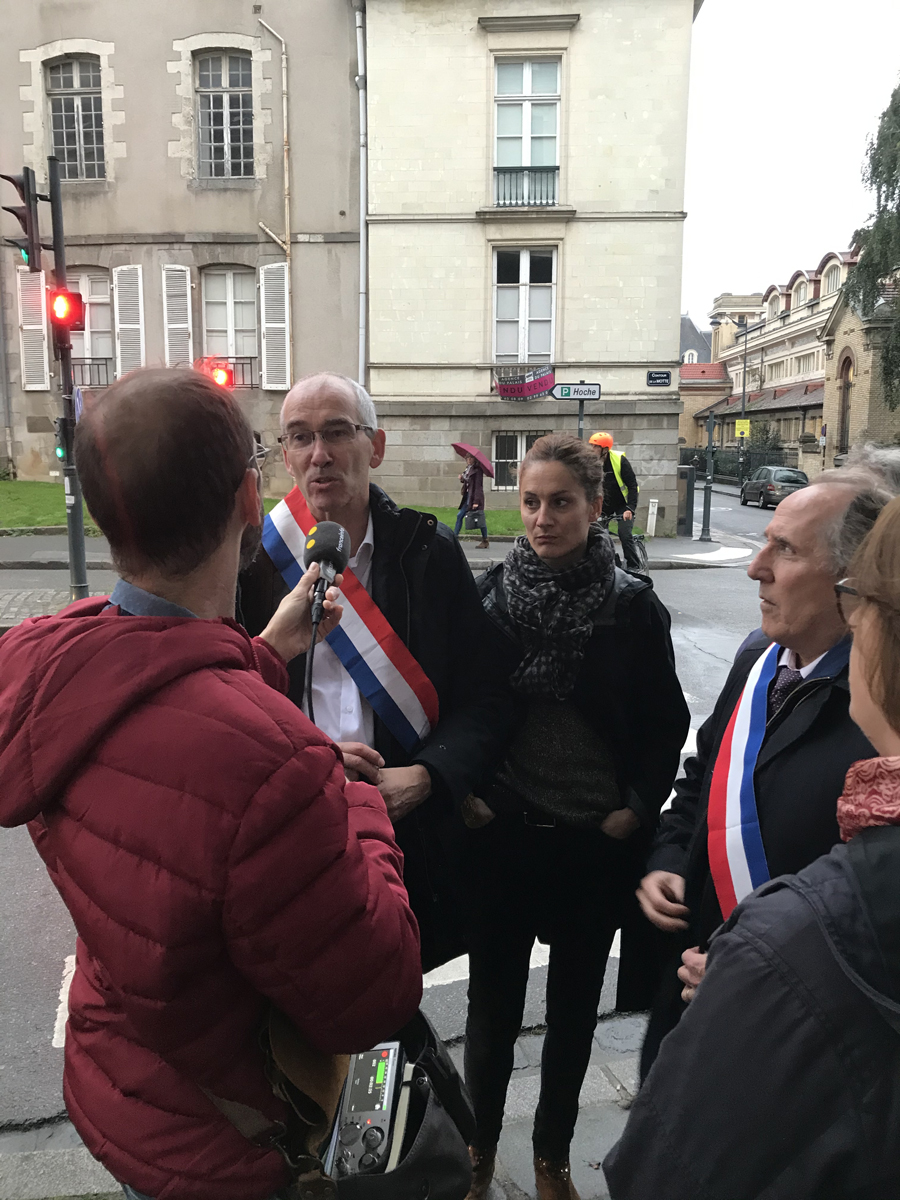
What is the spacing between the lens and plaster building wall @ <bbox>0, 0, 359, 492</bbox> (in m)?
18.3

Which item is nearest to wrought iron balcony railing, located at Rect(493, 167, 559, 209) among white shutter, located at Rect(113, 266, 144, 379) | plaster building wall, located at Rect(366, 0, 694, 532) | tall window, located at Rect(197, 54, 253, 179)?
plaster building wall, located at Rect(366, 0, 694, 532)

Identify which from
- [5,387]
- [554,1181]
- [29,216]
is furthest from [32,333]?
[554,1181]

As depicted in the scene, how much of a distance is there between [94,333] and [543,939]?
20.4 m

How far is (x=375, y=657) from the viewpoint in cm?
210

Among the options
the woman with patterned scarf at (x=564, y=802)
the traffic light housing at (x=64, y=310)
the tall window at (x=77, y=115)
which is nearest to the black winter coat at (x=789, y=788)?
the woman with patterned scarf at (x=564, y=802)

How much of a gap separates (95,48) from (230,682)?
74.1 ft

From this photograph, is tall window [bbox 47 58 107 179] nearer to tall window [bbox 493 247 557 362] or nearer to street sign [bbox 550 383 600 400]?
tall window [bbox 493 247 557 362]

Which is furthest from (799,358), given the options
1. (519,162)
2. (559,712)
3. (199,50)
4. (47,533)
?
(559,712)

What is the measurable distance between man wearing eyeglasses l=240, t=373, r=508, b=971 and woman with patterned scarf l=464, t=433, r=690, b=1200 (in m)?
0.17

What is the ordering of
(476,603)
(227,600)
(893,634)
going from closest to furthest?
1. (893,634)
2. (227,600)
3. (476,603)

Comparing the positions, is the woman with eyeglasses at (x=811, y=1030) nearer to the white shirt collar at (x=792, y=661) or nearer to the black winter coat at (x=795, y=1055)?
the black winter coat at (x=795, y=1055)

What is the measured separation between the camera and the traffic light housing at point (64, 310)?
26.3 feet

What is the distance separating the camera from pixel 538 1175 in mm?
2307

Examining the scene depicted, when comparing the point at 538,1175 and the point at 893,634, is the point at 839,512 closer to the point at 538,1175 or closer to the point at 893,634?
the point at 893,634
